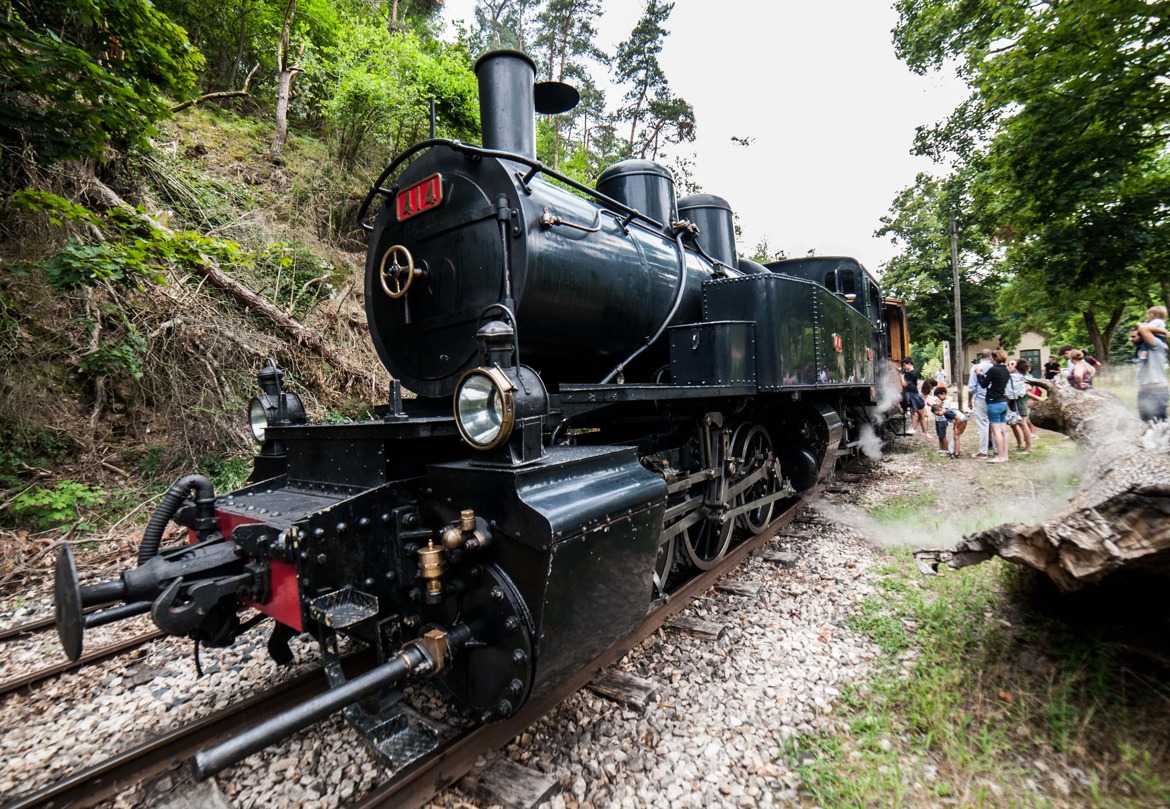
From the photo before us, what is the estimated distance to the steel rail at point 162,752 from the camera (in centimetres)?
202

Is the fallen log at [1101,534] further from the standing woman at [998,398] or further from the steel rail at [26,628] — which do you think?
the standing woman at [998,398]

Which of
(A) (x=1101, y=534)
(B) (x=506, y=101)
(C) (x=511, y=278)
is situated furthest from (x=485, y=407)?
(A) (x=1101, y=534)

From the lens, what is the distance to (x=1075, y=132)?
8422mm

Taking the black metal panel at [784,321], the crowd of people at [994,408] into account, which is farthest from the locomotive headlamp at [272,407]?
the crowd of people at [994,408]

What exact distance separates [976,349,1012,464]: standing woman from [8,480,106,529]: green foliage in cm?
1170

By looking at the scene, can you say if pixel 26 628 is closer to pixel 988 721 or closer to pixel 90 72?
pixel 90 72

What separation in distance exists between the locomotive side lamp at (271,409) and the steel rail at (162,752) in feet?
4.03

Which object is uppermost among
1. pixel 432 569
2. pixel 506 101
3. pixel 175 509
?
pixel 506 101

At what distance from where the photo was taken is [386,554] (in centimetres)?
215

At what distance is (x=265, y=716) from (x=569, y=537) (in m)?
1.94

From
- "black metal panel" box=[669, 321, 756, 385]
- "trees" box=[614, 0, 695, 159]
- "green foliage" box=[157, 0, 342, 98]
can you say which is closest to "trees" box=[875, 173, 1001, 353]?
"trees" box=[614, 0, 695, 159]

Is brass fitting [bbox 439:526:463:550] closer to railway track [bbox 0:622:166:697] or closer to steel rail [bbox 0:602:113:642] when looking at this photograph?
railway track [bbox 0:622:166:697]

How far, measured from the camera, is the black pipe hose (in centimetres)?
236

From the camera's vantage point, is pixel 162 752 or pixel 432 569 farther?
pixel 162 752
